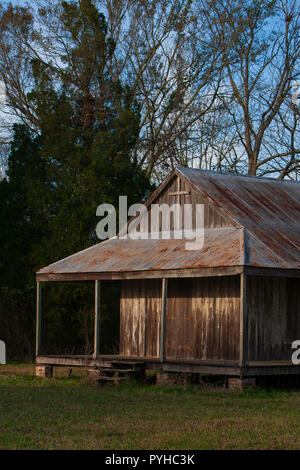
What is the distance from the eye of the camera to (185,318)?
2327 centimetres

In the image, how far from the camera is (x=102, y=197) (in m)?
30.3

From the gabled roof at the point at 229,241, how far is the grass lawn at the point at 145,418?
3165 millimetres

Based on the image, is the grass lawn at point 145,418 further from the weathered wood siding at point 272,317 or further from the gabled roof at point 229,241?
the gabled roof at point 229,241

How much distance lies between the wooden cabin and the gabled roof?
41 millimetres

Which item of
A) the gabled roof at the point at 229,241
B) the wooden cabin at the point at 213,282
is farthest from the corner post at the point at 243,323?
the gabled roof at the point at 229,241

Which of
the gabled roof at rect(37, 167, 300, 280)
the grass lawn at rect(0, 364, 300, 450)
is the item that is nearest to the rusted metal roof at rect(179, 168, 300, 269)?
the gabled roof at rect(37, 167, 300, 280)

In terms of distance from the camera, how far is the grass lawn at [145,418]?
39.4ft

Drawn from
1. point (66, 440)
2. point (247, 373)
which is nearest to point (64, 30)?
point (247, 373)

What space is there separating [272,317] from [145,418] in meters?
8.38

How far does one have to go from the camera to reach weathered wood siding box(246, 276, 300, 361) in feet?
70.9

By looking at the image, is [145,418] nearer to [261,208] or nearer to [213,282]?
[213,282]

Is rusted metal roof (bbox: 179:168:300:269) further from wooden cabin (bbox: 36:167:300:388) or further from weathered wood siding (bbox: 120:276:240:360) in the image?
weathered wood siding (bbox: 120:276:240:360)
